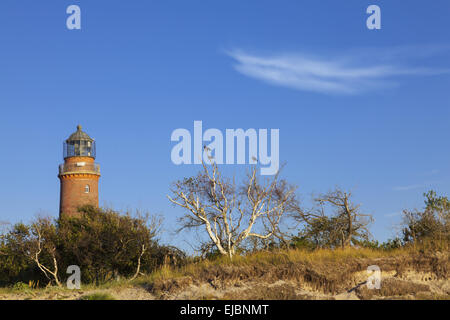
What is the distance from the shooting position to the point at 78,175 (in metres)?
44.0

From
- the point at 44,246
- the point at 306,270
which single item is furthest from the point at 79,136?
the point at 306,270

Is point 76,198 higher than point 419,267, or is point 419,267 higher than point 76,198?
point 76,198

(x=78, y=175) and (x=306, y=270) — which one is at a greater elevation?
(x=78, y=175)

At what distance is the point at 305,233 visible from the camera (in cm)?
2953

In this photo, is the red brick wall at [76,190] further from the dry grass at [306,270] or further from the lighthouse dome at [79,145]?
the dry grass at [306,270]

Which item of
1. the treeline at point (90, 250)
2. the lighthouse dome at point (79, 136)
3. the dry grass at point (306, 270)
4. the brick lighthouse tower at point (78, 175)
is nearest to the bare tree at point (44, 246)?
the treeline at point (90, 250)

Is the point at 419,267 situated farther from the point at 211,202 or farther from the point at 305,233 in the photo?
the point at 211,202

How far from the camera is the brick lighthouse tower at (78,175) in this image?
43.5 metres

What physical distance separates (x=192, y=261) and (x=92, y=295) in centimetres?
775

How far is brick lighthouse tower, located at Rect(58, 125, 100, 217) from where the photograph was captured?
4350 centimetres

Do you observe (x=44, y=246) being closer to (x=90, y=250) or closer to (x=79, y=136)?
(x=90, y=250)
